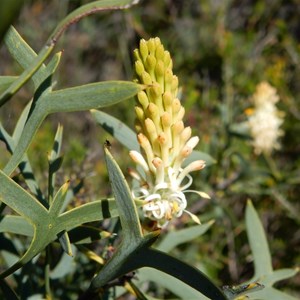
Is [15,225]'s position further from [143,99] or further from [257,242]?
[257,242]

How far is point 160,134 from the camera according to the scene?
3.27ft

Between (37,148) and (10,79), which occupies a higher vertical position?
(37,148)

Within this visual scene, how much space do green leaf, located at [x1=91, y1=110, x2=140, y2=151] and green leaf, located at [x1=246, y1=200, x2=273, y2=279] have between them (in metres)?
0.31

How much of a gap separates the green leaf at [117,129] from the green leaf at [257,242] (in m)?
0.31

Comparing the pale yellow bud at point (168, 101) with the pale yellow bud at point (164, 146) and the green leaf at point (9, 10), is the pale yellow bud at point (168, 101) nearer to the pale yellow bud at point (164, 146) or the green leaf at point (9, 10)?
the pale yellow bud at point (164, 146)

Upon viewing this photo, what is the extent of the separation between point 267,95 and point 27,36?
2235 mm

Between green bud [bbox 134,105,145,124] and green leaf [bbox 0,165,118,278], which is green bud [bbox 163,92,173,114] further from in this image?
green leaf [bbox 0,165,118,278]

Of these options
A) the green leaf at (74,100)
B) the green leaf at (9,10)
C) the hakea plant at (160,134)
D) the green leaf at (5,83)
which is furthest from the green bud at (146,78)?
the green leaf at (9,10)

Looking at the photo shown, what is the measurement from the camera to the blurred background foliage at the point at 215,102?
90.4 inches

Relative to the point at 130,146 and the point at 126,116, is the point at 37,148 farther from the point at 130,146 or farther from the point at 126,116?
the point at 130,146

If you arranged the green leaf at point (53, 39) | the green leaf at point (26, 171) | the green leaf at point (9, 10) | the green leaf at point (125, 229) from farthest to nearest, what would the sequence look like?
the green leaf at point (26, 171)
the green leaf at point (125, 229)
the green leaf at point (53, 39)
the green leaf at point (9, 10)

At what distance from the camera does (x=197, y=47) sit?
398cm

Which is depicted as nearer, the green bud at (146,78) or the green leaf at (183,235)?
the green bud at (146,78)

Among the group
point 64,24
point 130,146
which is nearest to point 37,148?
point 130,146
